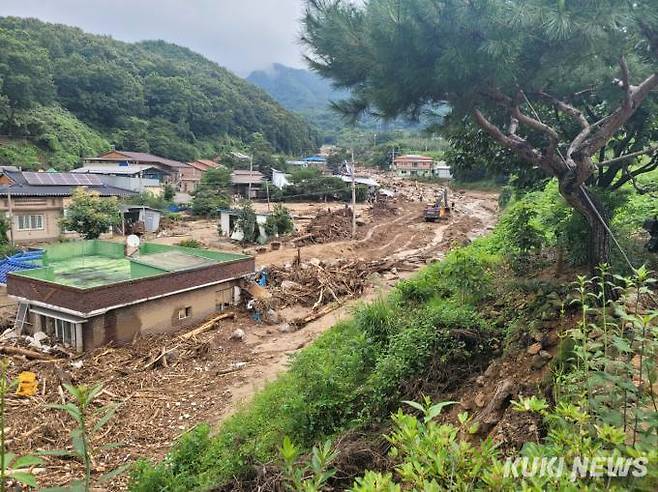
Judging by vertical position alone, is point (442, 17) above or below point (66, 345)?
above

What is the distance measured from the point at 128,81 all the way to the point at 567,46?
279 feet

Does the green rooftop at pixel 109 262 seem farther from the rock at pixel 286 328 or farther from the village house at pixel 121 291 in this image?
the rock at pixel 286 328

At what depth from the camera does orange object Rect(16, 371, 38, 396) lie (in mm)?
11016

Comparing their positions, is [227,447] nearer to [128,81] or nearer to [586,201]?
[586,201]

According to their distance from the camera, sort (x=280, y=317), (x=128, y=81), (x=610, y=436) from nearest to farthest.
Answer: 1. (x=610, y=436)
2. (x=280, y=317)
3. (x=128, y=81)

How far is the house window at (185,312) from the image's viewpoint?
15.9 metres

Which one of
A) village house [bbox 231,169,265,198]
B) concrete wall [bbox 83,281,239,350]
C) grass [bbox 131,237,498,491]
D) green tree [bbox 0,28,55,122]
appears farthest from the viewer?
village house [bbox 231,169,265,198]

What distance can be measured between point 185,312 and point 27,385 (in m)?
5.53

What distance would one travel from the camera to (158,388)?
11.9m

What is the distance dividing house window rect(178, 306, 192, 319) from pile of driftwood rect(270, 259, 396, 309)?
395 centimetres

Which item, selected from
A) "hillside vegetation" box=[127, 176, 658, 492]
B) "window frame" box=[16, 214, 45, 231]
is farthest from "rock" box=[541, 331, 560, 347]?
"window frame" box=[16, 214, 45, 231]

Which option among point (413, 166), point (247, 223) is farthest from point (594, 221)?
point (413, 166)

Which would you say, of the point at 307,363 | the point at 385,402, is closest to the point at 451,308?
the point at 385,402

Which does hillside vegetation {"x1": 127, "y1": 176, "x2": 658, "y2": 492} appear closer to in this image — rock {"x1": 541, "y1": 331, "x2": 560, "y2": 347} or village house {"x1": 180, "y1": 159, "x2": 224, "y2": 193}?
rock {"x1": 541, "y1": 331, "x2": 560, "y2": 347}
